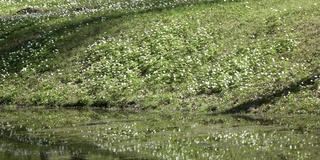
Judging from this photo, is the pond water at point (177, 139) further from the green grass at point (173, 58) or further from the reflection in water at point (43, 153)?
the green grass at point (173, 58)

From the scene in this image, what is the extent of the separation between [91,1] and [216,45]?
1924 centimetres

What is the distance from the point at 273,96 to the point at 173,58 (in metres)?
7.88

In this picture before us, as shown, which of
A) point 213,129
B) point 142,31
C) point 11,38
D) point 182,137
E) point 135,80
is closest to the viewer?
point 182,137

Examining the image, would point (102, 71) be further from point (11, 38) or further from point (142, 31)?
point (11, 38)

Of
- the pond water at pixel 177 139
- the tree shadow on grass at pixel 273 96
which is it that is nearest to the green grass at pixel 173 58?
the tree shadow on grass at pixel 273 96

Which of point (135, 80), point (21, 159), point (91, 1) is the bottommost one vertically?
point (21, 159)

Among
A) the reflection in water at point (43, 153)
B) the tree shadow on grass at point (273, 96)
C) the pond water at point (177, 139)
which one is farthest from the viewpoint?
the tree shadow on grass at point (273, 96)

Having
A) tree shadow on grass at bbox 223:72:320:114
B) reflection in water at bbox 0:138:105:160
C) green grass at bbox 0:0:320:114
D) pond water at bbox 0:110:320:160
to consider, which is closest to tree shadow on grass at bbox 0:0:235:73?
green grass at bbox 0:0:320:114

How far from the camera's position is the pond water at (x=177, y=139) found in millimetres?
13398

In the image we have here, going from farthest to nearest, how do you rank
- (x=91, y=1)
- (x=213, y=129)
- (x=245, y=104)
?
(x=91, y=1), (x=245, y=104), (x=213, y=129)

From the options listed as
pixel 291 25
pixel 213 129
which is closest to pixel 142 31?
pixel 291 25

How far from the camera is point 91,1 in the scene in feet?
147

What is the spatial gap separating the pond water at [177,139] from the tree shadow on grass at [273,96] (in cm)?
126

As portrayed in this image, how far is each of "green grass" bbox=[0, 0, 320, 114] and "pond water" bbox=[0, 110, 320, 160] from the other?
2651 mm
